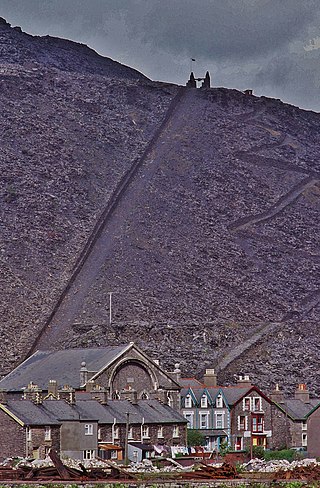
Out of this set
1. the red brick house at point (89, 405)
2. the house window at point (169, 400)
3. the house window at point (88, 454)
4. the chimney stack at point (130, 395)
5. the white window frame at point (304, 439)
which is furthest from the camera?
the white window frame at point (304, 439)

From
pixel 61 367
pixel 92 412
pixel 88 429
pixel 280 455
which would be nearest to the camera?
pixel 88 429

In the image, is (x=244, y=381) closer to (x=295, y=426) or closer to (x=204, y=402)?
(x=295, y=426)

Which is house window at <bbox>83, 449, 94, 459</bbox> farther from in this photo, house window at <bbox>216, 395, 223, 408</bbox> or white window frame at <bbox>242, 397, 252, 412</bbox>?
white window frame at <bbox>242, 397, 252, 412</bbox>

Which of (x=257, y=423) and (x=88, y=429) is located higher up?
(x=88, y=429)

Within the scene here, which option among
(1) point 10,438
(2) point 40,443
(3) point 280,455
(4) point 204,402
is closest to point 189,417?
(4) point 204,402

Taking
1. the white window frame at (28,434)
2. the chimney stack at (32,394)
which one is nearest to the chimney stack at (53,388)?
the chimney stack at (32,394)

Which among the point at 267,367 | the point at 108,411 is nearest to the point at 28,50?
the point at 267,367

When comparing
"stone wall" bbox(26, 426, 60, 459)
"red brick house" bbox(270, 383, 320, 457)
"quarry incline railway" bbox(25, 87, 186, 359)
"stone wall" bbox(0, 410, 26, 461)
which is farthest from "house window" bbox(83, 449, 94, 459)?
"quarry incline railway" bbox(25, 87, 186, 359)

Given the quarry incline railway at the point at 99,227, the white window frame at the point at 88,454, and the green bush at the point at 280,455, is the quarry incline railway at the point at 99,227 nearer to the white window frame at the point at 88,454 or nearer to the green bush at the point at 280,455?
the green bush at the point at 280,455
